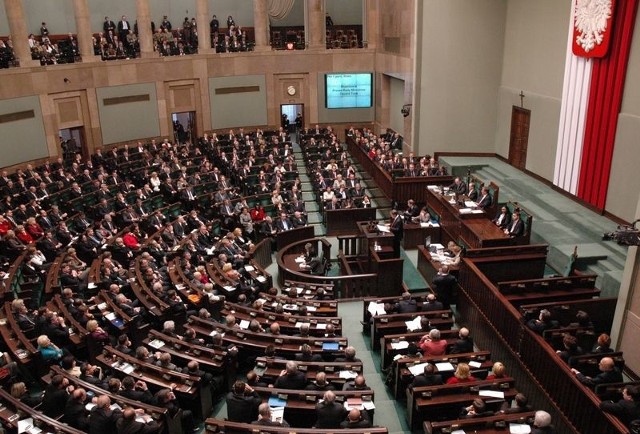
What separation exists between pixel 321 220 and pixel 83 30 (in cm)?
1177

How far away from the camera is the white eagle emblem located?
497 inches

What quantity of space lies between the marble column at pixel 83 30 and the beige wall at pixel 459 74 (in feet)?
39.4

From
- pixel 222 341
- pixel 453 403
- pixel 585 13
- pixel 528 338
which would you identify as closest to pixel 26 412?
pixel 222 341

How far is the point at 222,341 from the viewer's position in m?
8.41

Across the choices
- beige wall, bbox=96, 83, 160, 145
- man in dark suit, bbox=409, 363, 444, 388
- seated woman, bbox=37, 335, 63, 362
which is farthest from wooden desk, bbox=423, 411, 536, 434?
beige wall, bbox=96, 83, 160, 145

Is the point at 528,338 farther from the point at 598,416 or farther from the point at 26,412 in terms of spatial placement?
the point at 26,412

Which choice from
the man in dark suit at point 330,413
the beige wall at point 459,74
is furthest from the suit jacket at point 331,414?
the beige wall at point 459,74

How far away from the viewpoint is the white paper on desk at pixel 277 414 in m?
6.53

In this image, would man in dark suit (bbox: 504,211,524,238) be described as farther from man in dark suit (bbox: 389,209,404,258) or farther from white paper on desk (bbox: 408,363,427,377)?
white paper on desk (bbox: 408,363,427,377)

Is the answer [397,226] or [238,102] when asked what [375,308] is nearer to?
[397,226]

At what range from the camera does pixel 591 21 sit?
43.0 ft

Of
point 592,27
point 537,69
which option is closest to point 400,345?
point 592,27

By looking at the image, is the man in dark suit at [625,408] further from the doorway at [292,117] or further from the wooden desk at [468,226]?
the doorway at [292,117]

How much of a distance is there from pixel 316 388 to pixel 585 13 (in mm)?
11360
